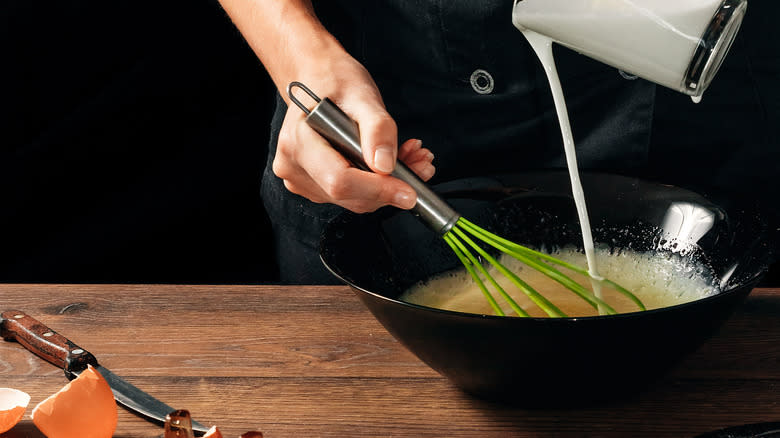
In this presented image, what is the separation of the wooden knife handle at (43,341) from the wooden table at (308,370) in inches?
0.5

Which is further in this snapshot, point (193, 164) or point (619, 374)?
point (193, 164)

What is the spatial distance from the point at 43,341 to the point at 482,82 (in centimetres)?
55

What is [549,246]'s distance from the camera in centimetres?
82

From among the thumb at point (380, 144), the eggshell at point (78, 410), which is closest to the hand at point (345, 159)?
the thumb at point (380, 144)

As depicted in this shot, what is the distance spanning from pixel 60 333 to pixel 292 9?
1.38 feet

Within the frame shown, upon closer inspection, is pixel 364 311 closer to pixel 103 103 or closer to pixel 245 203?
pixel 103 103

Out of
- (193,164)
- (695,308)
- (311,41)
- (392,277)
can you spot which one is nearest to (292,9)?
(311,41)

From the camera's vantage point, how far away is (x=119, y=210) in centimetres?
175

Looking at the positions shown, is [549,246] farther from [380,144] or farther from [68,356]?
[68,356]

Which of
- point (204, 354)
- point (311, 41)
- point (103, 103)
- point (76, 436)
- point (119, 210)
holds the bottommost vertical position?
point (76, 436)

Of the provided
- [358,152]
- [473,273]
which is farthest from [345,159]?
[473,273]

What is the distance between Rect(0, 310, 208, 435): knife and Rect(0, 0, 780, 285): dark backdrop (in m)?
0.86

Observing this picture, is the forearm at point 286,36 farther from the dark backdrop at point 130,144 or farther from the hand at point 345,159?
the dark backdrop at point 130,144

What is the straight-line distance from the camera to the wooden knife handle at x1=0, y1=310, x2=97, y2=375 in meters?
0.71
